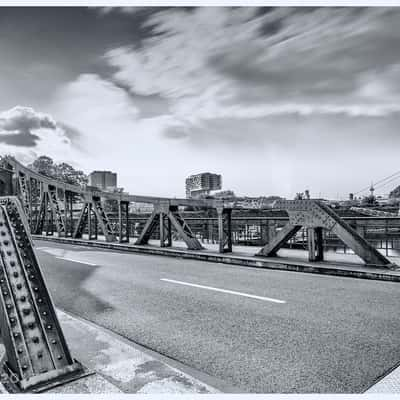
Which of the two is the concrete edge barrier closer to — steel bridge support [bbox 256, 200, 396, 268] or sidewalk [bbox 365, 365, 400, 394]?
steel bridge support [bbox 256, 200, 396, 268]

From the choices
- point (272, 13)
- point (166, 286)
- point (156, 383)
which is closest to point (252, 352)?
point (156, 383)

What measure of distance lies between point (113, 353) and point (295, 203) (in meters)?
7.90

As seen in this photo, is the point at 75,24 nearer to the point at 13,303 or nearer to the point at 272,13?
the point at 272,13

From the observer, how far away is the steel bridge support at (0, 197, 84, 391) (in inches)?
125

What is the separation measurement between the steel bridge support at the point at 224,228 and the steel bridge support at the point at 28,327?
9191 millimetres

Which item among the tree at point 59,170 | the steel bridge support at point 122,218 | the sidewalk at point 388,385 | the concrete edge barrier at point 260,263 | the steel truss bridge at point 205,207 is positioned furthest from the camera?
the tree at point 59,170

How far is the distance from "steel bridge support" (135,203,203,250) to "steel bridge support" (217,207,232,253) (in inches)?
53.8

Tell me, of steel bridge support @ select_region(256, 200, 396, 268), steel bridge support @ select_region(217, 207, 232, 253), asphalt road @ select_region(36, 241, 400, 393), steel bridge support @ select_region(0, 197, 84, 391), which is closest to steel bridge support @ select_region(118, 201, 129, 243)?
steel bridge support @ select_region(217, 207, 232, 253)

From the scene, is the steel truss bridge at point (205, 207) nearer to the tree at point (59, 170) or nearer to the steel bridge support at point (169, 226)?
the steel bridge support at point (169, 226)

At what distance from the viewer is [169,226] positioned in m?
15.9

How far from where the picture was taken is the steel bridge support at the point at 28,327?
3184mm

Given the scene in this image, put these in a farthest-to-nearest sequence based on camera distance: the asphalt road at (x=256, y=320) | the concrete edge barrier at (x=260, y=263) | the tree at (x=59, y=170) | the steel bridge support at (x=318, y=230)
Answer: the tree at (x=59, y=170) → the steel bridge support at (x=318, y=230) → the concrete edge barrier at (x=260, y=263) → the asphalt road at (x=256, y=320)

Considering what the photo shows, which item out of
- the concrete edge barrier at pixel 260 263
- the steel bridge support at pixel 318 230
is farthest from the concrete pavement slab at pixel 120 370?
the steel bridge support at pixel 318 230

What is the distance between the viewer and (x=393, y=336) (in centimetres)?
475
